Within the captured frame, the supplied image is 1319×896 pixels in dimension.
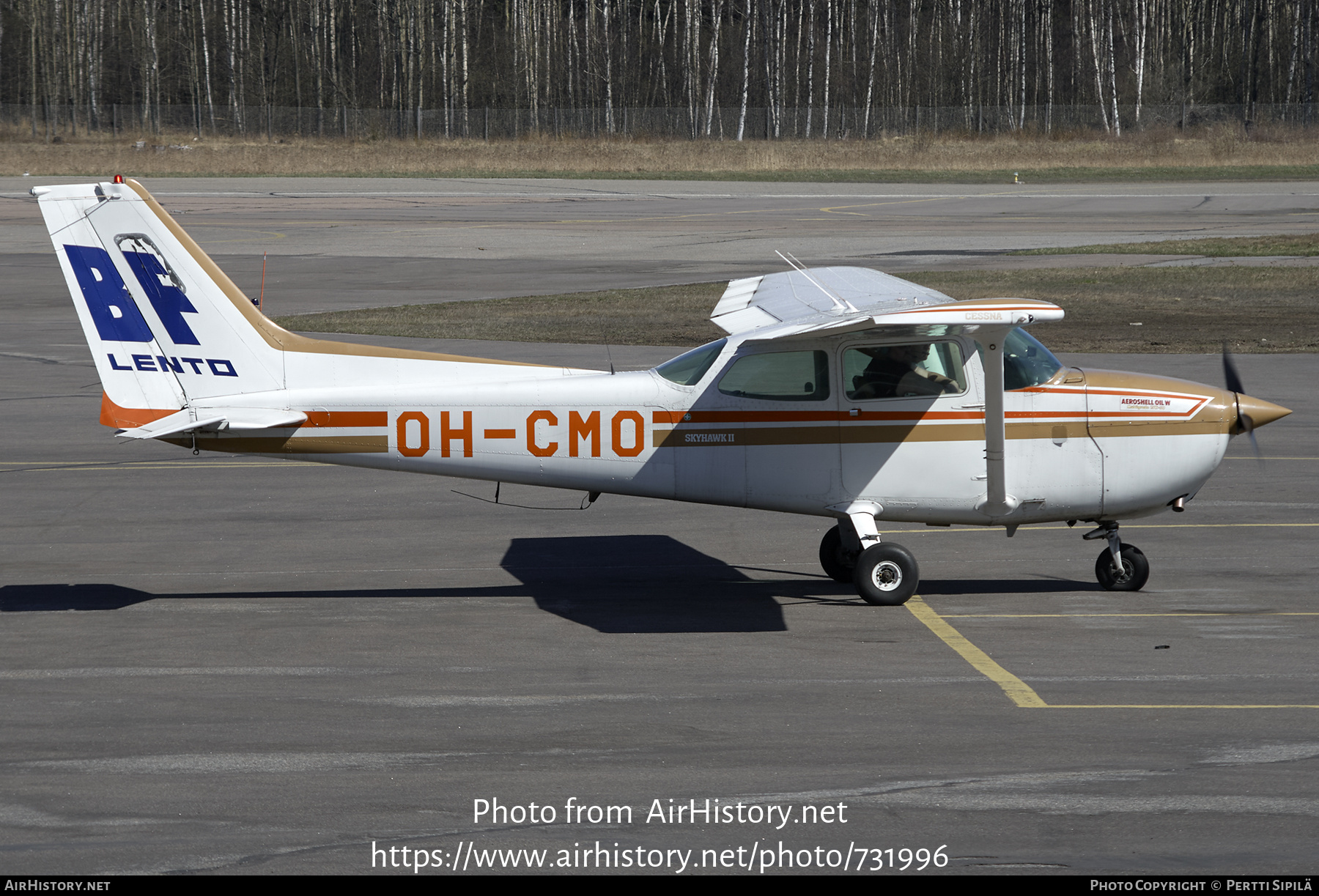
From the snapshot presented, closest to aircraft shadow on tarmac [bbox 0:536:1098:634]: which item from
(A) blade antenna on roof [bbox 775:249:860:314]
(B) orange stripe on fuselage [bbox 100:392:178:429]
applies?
(B) orange stripe on fuselage [bbox 100:392:178:429]

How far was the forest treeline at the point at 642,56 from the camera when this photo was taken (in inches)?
3452

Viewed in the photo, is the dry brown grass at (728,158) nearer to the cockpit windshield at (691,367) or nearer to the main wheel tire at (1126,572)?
the main wheel tire at (1126,572)

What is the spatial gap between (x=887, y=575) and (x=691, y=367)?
93.5 inches

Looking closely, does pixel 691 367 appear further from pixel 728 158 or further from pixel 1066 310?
pixel 728 158

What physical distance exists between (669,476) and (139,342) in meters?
4.46

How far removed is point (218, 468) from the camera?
16422 millimetres

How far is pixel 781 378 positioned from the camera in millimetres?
10781

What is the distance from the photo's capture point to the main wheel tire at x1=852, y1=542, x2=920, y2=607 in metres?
10.7

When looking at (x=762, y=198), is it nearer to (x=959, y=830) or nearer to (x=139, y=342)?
(x=139, y=342)

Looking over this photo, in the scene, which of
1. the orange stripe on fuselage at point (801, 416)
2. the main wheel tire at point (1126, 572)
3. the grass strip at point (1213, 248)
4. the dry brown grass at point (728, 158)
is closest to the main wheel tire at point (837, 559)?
the orange stripe on fuselage at point (801, 416)

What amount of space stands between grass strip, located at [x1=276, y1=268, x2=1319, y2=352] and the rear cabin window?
44.0ft

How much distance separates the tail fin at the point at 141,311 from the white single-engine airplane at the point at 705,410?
1 centimetres

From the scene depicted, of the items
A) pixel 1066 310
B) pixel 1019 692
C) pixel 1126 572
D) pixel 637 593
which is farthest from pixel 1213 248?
pixel 1019 692

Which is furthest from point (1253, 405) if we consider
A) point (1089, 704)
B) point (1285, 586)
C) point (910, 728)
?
point (910, 728)
